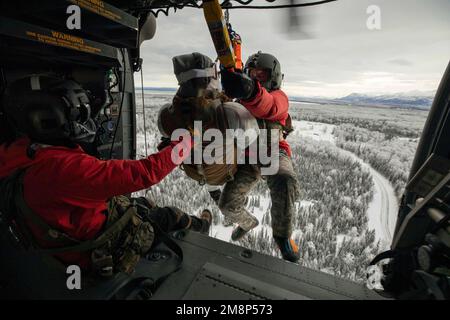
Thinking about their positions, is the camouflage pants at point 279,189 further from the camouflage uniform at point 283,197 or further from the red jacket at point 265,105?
the red jacket at point 265,105

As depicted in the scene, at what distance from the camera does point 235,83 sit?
1795 mm

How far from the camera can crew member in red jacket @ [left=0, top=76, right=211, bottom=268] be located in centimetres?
137

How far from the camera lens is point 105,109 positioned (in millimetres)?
3467

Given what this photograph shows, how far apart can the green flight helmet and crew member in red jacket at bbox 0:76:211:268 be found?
1.48 metres

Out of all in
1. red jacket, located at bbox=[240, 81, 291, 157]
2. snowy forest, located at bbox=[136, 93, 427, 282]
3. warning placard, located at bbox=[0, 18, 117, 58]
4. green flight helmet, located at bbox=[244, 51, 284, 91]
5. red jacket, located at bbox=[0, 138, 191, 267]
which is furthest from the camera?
snowy forest, located at bbox=[136, 93, 427, 282]

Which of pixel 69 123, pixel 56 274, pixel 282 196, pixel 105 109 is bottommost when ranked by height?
pixel 56 274

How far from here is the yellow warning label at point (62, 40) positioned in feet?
6.24

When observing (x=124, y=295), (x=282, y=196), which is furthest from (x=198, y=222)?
(x=124, y=295)

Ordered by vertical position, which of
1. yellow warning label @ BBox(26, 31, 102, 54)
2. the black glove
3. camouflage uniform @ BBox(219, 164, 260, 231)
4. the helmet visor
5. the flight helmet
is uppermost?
yellow warning label @ BBox(26, 31, 102, 54)

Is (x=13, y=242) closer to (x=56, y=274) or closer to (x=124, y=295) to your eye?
(x=56, y=274)

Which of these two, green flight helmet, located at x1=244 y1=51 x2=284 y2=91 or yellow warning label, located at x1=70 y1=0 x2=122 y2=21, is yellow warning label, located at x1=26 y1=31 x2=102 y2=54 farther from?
green flight helmet, located at x1=244 y1=51 x2=284 y2=91

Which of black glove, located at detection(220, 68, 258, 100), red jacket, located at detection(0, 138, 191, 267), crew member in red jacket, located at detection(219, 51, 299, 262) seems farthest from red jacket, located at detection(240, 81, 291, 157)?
red jacket, located at detection(0, 138, 191, 267)

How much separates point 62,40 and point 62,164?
1424 mm
